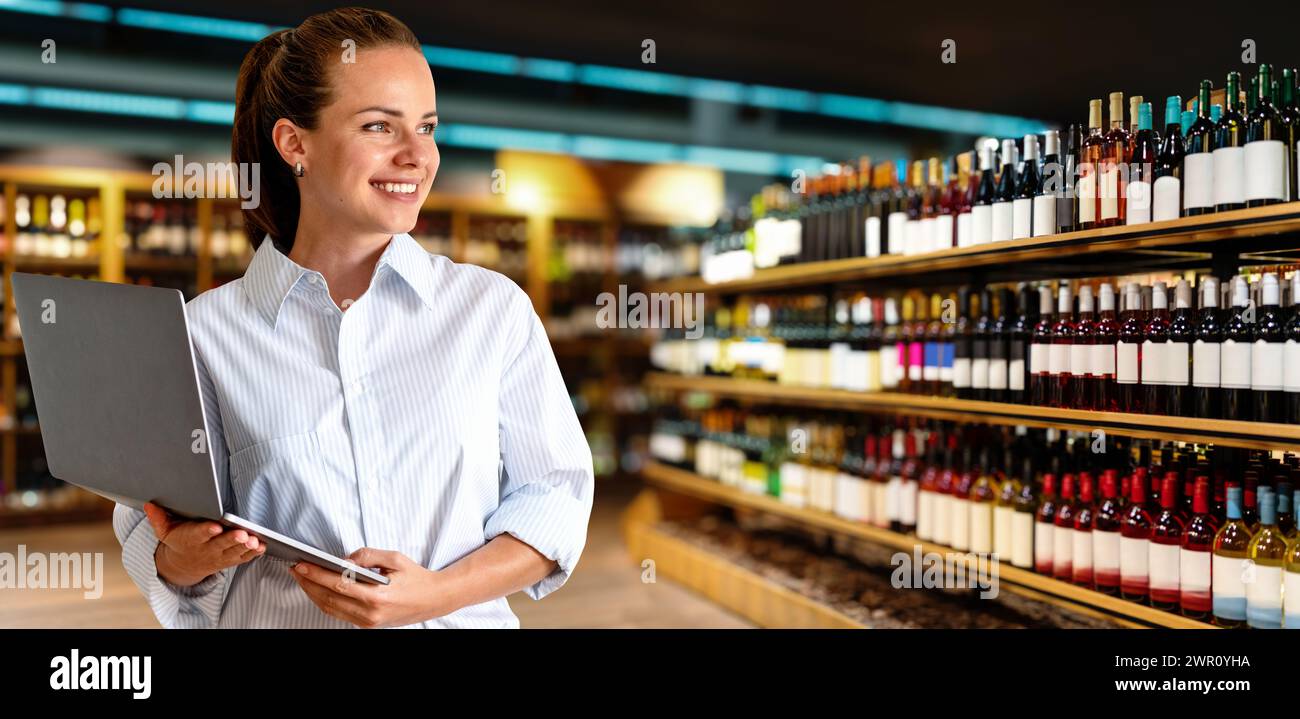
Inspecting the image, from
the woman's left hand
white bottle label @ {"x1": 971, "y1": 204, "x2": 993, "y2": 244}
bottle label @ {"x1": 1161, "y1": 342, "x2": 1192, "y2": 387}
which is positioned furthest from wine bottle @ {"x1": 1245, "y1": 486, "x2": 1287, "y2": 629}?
the woman's left hand

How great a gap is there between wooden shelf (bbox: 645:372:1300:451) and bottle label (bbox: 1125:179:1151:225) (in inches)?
20.5

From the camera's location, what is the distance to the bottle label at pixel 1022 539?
9.25 feet

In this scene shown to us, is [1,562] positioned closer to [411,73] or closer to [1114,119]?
[411,73]

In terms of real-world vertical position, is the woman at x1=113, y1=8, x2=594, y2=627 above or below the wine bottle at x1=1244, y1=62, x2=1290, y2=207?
below

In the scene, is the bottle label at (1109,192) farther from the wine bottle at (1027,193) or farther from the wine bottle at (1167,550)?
the wine bottle at (1167,550)

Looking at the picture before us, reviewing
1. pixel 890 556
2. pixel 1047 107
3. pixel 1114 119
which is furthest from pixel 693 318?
pixel 1114 119

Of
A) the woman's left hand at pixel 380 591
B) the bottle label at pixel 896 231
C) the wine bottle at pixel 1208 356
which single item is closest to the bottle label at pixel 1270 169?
the wine bottle at pixel 1208 356

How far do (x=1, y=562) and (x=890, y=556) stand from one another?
16.1ft

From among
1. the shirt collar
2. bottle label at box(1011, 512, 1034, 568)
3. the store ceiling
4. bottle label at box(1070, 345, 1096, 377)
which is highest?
the store ceiling

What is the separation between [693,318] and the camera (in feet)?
16.9

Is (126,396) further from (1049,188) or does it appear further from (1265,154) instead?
(1049,188)

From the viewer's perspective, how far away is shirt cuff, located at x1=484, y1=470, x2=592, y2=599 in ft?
3.71

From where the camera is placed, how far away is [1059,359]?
104 inches

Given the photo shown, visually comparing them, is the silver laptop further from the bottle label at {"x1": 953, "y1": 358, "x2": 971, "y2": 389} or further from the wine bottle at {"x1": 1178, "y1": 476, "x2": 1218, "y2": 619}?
the bottle label at {"x1": 953, "y1": 358, "x2": 971, "y2": 389}
